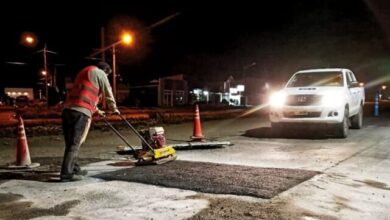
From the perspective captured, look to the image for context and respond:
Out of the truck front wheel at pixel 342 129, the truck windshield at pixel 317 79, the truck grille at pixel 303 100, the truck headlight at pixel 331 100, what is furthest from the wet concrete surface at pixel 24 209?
the truck windshield at pixel 317 79

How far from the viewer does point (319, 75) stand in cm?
1344

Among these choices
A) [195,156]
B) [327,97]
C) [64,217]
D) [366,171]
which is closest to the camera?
[64,217]

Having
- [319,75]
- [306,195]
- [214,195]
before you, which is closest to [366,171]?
[306,195]

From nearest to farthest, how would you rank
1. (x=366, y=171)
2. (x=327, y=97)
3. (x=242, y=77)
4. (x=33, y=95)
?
(x=366, y=171) → (x=327, y=97) → (x=242, y=77) → (x=33, y=95)

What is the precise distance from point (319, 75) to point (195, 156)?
20.2ft

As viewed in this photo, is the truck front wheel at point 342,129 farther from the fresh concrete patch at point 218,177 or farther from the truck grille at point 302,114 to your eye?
the fresh concrete patch at point 218,177

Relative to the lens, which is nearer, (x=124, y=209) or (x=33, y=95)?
(x=124, y=209)

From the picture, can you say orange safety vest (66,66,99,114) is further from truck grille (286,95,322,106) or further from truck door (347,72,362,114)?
truck door (347,72,362,114)

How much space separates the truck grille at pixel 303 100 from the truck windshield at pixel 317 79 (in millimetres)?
1092

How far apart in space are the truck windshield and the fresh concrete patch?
6.45 m

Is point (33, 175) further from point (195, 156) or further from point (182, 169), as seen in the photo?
point (195, 156)

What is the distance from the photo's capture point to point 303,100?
39.6ft

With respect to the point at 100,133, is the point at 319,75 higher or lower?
higher

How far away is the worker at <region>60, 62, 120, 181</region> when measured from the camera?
674 cm
